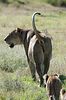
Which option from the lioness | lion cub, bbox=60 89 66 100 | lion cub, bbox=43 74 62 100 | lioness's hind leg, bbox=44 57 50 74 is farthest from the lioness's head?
lion cub, bbox=60 89 66 100

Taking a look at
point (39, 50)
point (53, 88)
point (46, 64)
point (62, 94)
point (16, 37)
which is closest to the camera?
point (62, 94)

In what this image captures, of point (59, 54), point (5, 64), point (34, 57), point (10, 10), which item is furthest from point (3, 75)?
point (10, 10)

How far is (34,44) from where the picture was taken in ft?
36.3

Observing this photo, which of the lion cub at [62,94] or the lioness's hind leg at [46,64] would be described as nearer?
the lion cub at [62,94]

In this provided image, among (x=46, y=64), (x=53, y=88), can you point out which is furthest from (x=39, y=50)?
(x=53, y=88)

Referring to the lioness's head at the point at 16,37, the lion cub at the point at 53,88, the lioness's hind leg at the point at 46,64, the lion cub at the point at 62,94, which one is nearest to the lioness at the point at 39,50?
the lioness's hind leg at the point at 46,64

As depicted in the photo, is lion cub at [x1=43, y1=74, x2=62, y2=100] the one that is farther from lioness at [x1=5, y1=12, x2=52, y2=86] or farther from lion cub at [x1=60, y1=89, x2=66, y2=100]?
lioness at [x1=5, y1=12, x2=52, y2=86]

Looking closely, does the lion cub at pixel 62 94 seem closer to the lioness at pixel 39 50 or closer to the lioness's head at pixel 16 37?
the lioness at pixel 39 50

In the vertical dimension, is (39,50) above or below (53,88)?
below

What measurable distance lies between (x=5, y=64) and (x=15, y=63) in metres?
0.36

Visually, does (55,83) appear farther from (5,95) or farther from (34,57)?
(34,57)

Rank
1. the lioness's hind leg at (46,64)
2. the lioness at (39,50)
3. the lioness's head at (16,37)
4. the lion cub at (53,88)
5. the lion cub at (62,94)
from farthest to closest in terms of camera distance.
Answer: the lioness's head at (16,37) → the lioness's hind leg at (46,64) → the lioness at (39,50) → the lion cub at (53,88) → the lion cub at (62,94)

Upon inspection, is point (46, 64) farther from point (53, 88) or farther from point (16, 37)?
point (53, 88)

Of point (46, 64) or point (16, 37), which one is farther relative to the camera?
point (16, 37)
